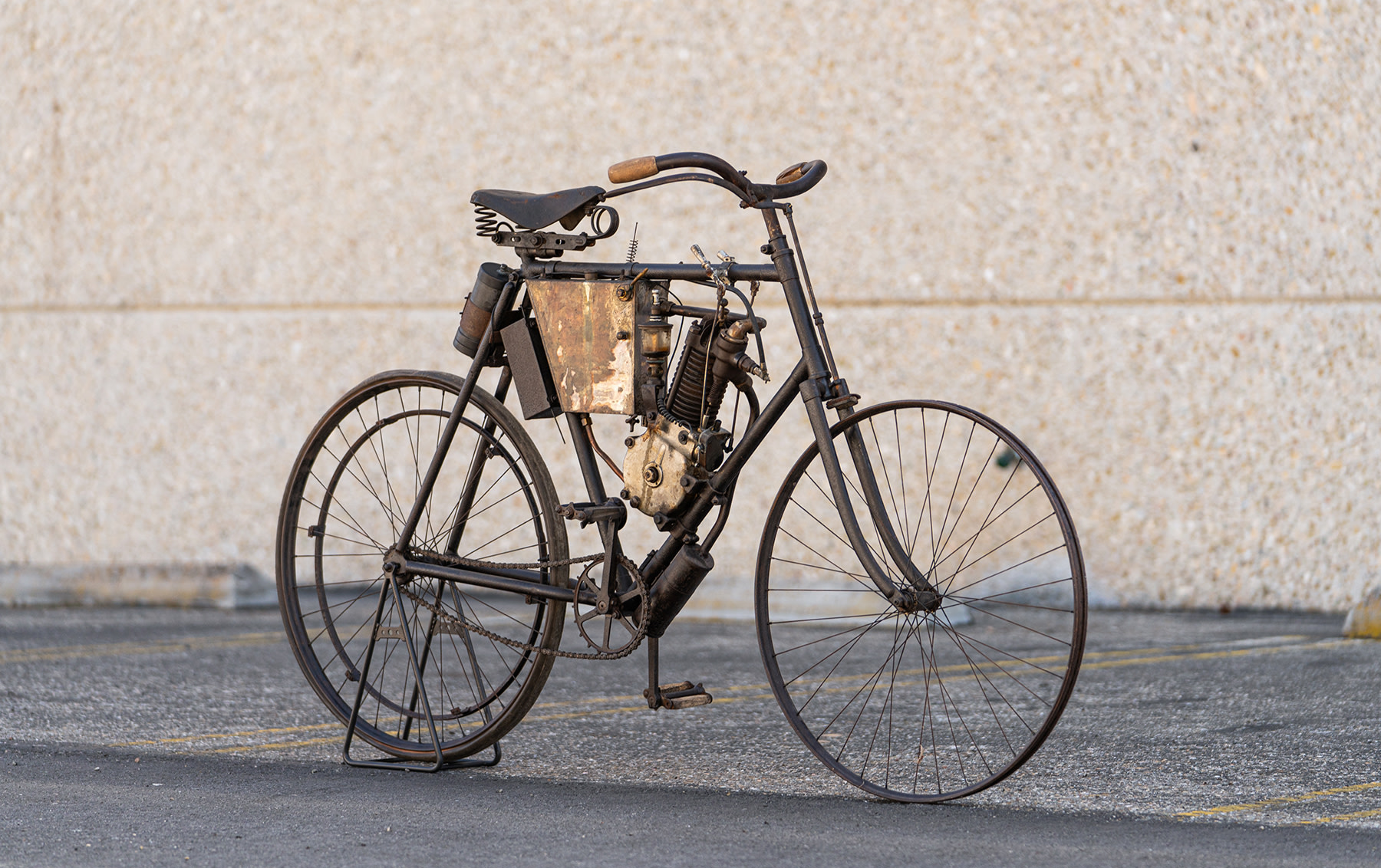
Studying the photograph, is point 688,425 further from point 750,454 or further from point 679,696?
point 679,696

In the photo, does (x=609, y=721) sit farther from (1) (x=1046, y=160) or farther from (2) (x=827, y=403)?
(1) (x=1046, y=160)

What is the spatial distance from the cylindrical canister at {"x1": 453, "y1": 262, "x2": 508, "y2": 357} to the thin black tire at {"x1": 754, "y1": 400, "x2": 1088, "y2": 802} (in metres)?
0.98

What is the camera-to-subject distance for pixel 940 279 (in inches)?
278

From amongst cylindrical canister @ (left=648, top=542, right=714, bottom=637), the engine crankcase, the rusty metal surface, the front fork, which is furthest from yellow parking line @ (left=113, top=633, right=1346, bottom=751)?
the front fork

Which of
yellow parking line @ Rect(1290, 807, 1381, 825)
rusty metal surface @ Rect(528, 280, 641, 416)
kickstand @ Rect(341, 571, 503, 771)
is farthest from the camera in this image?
kickstand @ Rect(341, 571, 503, 771)

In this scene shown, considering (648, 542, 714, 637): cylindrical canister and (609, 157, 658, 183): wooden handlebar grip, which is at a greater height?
(609, 157, 658, 183): wooden handlebar grip

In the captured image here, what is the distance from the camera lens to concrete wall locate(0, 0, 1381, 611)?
6855mm

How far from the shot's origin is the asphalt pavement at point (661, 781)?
3293mm

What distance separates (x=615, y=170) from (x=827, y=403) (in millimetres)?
788

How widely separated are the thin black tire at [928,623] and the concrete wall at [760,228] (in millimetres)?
271

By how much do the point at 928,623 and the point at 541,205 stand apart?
6.16 ft

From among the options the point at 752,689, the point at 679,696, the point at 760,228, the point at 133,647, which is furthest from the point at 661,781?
the point at 760,228

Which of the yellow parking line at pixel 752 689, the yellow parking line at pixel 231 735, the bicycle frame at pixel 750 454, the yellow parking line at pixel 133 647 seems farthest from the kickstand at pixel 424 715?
the yellow parking line at pixel 133 647

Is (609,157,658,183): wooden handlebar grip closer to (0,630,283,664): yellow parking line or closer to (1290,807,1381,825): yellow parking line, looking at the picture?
(1290,807,1381,825): yellow parking line
